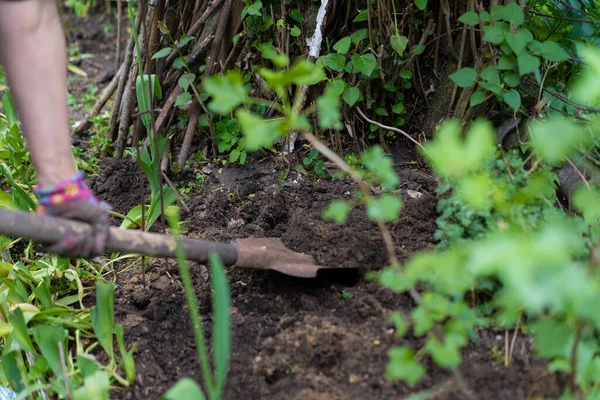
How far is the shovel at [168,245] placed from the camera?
1324 mm

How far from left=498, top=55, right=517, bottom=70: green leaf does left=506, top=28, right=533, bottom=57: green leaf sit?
8 cm

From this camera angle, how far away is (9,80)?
1.39 meters

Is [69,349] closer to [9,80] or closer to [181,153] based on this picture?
[9,80]

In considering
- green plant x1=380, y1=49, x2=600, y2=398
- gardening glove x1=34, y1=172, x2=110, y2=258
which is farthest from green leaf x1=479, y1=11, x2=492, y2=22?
gardening glove x1=34, y1=172, x2=110, y2=258

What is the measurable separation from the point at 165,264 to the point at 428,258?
1188 mm

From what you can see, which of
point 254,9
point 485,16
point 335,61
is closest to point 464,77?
point 485,16

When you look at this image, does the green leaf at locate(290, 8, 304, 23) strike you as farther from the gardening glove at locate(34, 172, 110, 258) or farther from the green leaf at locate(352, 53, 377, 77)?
the gardening glove at locate(34, 172, 110, 258)

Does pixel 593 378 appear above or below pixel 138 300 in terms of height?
above

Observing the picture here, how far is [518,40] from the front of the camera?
175 cm

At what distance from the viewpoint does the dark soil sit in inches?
55.5

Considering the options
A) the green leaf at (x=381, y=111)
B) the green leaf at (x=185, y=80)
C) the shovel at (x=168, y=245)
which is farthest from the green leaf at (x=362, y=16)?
the shovel at (x=168, y=245)

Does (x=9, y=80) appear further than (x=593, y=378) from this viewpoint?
Yes

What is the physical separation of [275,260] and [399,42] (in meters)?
0.87

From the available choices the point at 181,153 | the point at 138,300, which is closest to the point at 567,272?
the point at 138,300
